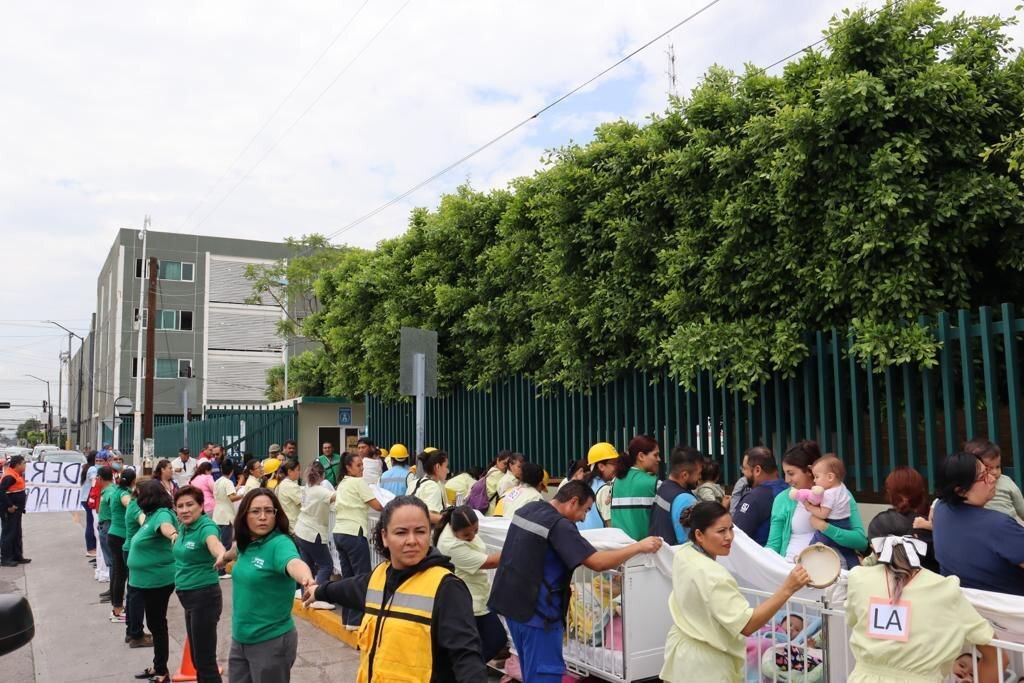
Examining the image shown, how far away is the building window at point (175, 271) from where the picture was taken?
57.4 m

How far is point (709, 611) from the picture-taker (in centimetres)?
417

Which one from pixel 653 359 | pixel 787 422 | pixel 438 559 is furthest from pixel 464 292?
pixel 438 559

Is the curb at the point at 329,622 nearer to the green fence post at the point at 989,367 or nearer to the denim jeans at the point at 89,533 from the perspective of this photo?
the green fence post at the point at 989,367

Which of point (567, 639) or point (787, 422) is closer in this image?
point (567, 639)

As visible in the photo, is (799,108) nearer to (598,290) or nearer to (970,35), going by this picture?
(970,35)

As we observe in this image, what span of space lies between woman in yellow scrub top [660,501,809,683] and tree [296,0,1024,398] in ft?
15.2

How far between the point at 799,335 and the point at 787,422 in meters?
1.12

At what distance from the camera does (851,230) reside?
8672 millimetres

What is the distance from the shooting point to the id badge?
3.59 m

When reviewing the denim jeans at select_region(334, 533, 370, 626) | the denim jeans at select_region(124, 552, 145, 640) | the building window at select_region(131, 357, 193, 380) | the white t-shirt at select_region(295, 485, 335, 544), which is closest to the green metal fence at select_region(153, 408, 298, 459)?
the white t-shirt at select_region(295, 485, 335, 544)

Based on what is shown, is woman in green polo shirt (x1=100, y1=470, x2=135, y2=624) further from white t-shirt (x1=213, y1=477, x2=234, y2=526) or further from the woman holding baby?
the woman holding baby

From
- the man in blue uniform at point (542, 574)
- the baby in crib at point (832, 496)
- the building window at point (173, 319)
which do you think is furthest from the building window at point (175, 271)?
the baby in crib at point (832, 496)

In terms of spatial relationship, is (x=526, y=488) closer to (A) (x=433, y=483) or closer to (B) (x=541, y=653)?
(A) (x=433, y=483)

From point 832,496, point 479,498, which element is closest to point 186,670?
point 479,498
